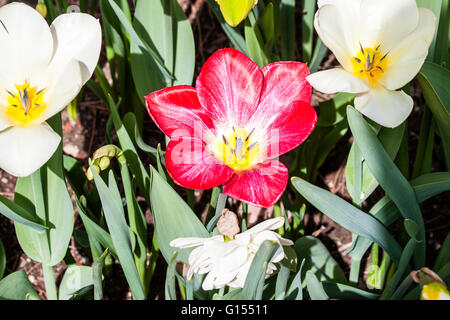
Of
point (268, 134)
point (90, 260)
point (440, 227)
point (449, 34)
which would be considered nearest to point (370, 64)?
point (268, 134)

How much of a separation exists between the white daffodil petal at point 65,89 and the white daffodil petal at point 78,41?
0.02m

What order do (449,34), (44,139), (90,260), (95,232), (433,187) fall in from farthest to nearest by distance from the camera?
(90,260) → (449,34) → (95,232) → (433,187) → (44,139)

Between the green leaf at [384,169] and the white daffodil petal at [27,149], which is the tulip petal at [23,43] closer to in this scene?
the white daffodil petal at [27,149]

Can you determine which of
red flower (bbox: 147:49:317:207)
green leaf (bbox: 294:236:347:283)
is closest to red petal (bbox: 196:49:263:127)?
red flower (bbox: 147:49:317:207)

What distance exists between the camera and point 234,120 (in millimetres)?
1023

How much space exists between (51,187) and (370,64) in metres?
0.69

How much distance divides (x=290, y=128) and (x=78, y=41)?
417 mm

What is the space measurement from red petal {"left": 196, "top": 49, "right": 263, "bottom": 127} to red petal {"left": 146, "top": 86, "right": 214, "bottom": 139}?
2 centimetres

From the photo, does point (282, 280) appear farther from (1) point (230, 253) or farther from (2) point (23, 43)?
(2) point (23, 43)

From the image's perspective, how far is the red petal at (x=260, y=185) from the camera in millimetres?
890

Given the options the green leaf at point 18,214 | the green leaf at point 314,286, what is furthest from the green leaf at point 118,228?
the green leaf at point 314,286

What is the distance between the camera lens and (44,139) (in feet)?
2.97

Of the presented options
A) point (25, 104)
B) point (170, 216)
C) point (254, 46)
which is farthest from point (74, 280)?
point (254, 46)

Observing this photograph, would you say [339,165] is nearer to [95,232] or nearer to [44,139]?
[95,232]
